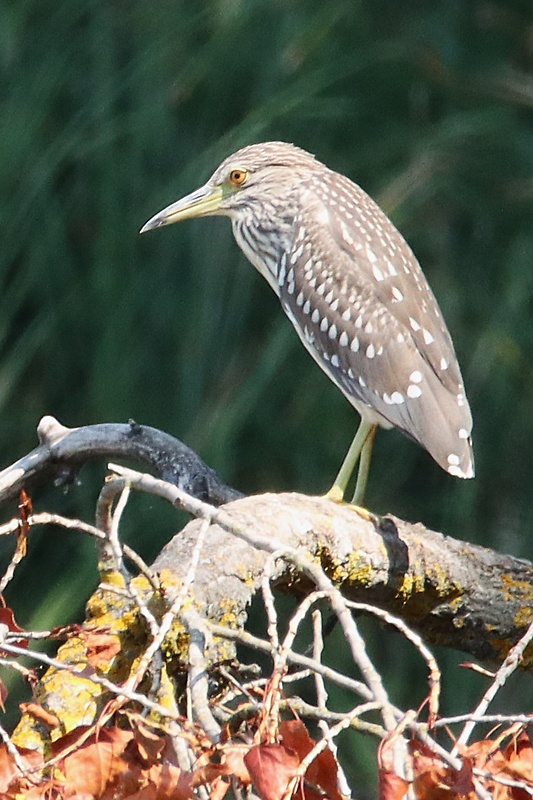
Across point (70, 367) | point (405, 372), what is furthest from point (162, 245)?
point (405, 372)

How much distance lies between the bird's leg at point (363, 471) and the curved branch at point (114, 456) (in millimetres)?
381

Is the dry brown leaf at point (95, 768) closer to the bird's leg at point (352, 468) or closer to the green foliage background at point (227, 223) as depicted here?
the bird's leg at point (352, 468)

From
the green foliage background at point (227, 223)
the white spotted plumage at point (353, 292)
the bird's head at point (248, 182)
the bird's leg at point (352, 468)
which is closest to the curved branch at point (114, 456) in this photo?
the bird's leg at point (352, 468)

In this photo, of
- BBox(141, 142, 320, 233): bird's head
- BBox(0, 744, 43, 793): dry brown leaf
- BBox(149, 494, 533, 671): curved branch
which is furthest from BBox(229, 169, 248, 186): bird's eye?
BBox(0, 744, 43, 793): dry brown leaf

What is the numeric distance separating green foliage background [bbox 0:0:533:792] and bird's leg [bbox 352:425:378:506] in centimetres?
57

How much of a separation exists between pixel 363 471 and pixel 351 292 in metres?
0.36

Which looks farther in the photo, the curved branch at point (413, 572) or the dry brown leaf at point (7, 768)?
the curved branch at point (413, 572)

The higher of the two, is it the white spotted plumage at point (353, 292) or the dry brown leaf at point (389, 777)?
the white spotted plumage at point (353, 292)

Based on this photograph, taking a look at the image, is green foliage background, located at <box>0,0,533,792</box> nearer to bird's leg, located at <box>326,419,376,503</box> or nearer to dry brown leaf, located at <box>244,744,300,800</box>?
bird's leg, located at <box>326,419,376,503</box>

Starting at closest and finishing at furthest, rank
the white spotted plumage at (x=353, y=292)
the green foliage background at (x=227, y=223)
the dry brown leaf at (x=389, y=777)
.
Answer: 1. the dry brown leaf at (x=389, y=777)
2. the white spotted plumage at (x=353, y=292)
3. the green foliage background at (x=227, y=223)

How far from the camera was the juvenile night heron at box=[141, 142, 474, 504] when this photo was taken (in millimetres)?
2193

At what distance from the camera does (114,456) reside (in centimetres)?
195

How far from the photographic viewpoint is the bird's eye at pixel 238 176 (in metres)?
2.54

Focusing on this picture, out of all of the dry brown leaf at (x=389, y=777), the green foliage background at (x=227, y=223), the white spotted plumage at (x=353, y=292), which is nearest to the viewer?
the dry brown leaf at (x=389, y=777)
